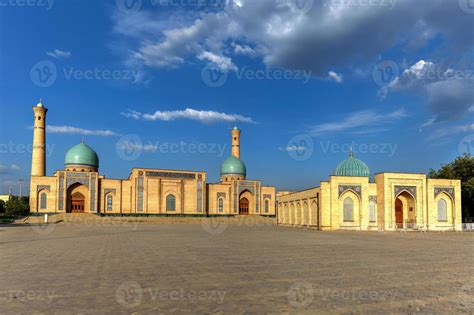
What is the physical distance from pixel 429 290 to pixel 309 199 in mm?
32543

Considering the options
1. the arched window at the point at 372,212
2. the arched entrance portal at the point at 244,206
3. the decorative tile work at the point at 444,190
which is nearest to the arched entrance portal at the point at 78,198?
the arched entrance portal at the point at 244,206

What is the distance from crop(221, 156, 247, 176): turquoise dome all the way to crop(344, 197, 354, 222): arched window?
97.1ft

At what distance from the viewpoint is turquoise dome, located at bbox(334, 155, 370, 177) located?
4241 centimetres

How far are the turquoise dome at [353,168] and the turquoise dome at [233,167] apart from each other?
77.5 ft

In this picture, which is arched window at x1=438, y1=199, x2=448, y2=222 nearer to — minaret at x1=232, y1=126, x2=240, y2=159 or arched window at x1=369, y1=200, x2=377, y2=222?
arched window at x1=369, y1=200, x2=377, y2=222

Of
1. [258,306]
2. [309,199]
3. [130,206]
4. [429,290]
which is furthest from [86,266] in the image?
[130,206]

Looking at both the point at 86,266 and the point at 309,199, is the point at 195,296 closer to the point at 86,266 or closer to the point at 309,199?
the point at 86,266

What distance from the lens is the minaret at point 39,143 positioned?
52147 millimetres

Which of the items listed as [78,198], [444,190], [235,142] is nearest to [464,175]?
[444,190]

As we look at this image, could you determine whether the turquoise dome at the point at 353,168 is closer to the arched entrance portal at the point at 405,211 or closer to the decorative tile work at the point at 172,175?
the arched entrance portal at the point at 405,211

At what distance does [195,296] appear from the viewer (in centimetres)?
756

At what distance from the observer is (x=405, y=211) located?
3872 cm

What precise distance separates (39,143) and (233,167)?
29135 millimetres

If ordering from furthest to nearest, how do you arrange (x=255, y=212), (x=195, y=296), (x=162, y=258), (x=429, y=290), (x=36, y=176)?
(x=255, y=212) → (x=36, y=176) → (x=162, y=258) → (x=429, y=290) → (x=195, y=296)
